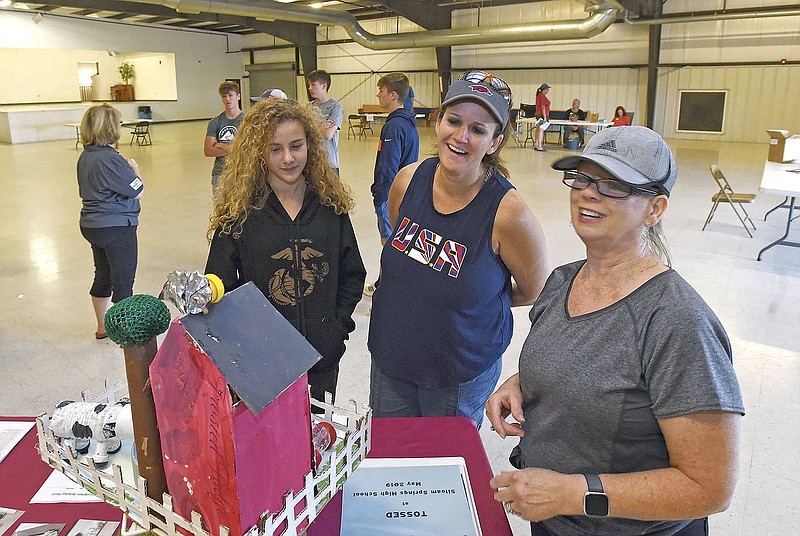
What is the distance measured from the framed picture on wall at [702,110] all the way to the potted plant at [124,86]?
768 inches

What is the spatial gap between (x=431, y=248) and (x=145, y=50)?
2325 centimetres

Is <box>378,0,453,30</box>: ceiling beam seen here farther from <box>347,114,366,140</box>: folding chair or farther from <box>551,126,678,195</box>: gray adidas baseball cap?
<box>551,126,678,195</box>: gray adidas baseball cap

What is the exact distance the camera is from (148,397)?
0.78 metres

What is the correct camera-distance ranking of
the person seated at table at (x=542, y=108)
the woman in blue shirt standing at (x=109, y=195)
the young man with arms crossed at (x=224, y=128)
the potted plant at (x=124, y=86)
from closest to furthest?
the woman in blue shirt standing at (x=109, y=195) → the young man with arms crossed at (x=224, y=128) → the person seated at table at (x=542, y=108) → the potted plant at (x=124, y=86)

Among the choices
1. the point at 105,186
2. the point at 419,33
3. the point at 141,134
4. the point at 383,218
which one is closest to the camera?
the point at 105,186

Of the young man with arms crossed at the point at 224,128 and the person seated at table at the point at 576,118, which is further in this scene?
the person seated at table at the point at 576,118

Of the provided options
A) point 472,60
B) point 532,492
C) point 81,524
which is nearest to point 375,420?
point 532,492

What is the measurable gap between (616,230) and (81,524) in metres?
1.10

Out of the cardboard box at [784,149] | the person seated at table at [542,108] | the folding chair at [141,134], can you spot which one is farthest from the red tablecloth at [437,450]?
the folding chair at [141,134]

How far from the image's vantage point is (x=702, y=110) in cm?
1550

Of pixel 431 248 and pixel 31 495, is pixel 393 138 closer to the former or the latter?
pixel 431 248

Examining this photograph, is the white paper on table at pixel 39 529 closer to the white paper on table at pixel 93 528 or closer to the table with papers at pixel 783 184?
the white paper on table at pixel 93 528

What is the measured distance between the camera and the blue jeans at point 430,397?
1760 mm

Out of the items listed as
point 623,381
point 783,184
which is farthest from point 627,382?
point 783,184
